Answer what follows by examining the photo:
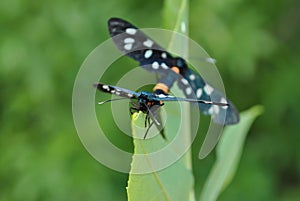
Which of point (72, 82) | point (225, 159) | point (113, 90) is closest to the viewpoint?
point (113, 90)

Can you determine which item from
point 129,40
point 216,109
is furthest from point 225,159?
point 129,40

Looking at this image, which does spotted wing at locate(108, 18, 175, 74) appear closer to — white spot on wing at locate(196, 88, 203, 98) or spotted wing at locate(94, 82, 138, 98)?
white spot on wing at locate(196, 88, 203, 98)

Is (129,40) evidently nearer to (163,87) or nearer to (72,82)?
(163,87)

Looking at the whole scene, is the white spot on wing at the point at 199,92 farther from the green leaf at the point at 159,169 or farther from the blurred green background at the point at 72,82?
the blurred green background at the point at 72,82

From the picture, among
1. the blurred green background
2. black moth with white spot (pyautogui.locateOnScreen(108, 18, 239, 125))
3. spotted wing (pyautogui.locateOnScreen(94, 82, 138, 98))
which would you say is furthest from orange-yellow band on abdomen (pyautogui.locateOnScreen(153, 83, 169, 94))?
the blurred green background

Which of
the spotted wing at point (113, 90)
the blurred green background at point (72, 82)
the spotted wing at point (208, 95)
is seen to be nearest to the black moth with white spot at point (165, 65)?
the spotted wing at point (208, 95)

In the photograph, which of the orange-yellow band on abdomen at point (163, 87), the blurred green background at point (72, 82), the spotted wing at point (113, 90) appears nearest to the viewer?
the spotted wing at point (113, 90)

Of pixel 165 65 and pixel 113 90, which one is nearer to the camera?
pixel 113 90
